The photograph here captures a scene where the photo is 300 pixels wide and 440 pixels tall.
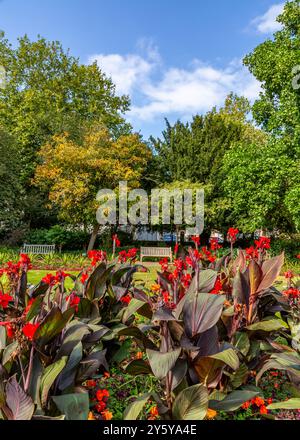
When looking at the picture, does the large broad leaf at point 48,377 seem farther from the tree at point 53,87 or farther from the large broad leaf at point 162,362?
the tree at point 53,87

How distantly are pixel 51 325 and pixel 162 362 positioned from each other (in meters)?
0.57

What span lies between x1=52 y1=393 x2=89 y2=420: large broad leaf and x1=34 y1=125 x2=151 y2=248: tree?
35.0 feet

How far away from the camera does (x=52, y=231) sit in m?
14.7

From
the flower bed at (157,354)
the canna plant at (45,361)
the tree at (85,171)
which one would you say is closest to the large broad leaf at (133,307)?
the flower bed at (157,354)

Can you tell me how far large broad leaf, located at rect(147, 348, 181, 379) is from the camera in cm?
144

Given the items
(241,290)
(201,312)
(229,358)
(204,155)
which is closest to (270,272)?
(241,290)

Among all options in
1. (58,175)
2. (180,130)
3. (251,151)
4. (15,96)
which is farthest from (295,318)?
(15,96)

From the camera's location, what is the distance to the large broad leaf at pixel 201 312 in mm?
1701

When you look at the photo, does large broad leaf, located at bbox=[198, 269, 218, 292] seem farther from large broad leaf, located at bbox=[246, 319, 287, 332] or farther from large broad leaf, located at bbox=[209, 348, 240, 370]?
large broad leaf, located at bbox=[209, 348, 240, 370]

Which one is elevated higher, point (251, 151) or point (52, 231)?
point (251, 151)

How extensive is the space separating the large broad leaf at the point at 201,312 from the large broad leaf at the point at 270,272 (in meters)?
0.58

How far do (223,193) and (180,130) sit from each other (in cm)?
415

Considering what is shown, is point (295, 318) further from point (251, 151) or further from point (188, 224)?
point (188, 224)

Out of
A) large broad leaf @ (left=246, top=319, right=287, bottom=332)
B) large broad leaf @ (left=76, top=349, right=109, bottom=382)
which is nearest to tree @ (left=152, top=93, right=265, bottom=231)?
large broad leaf @ (left=246, top=319, right=287, bottom=332)
